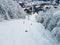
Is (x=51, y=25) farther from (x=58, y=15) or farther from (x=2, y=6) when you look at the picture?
(x=2, y=6)

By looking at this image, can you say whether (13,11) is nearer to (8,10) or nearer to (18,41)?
(8,10)

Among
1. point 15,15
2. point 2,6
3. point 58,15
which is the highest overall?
point 58,15

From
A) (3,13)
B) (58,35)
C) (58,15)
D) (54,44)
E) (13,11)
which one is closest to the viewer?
(54,44)

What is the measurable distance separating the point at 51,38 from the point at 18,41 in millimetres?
2082

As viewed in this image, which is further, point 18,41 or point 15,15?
point 15,15

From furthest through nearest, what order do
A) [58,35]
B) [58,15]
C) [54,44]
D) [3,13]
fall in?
[3,13]
[58,15]
[58,35]
[54,44]

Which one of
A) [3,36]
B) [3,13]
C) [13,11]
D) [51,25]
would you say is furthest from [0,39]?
[13,11]

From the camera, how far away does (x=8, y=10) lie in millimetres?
19484

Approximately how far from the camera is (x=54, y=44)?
8.43 metres

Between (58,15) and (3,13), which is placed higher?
(58,15)


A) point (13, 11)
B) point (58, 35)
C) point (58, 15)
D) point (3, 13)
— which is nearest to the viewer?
point (58, 35)

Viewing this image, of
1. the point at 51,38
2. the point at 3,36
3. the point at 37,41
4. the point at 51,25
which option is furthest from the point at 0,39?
the point at 51,25

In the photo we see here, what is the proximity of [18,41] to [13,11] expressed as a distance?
1154 cm

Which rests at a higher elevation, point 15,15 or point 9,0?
point 9,0
